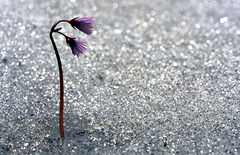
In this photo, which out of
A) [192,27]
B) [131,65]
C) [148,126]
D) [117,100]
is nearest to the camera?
[148,126]

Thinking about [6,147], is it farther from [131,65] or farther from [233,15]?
[233,15]

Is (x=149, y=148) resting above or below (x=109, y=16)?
below

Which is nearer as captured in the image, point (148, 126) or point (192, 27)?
point (148, 126)

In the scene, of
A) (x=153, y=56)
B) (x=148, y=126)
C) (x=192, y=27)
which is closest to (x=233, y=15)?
(x=192, y=27)

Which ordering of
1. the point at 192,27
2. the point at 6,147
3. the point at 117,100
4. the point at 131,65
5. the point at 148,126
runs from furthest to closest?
1. the point at 192,27
2. the point at 131,65
3. the point at 117,100
4. the point at 148,126
5. the point at 6,147

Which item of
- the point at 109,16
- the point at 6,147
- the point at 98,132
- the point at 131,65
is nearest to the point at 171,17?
the point at 109,16

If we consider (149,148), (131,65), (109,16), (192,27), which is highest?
(109,16)
